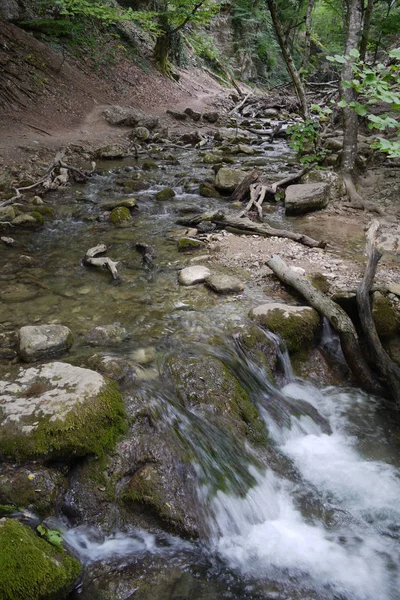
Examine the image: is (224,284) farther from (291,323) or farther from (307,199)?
(307,199)

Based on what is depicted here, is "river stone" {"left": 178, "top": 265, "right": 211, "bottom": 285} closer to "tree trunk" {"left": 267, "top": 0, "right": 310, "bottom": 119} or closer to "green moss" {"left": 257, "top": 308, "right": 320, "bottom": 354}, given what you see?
"green moss" {"left": 257, "top": 308, "right": 320, "bottom": 354}

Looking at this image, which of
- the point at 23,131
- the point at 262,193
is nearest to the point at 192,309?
the point at 262,193

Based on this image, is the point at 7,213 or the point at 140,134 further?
the point at 140,134

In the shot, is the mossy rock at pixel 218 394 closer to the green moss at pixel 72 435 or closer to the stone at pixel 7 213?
the green moss at pixel 72 435

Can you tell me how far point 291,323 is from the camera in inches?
188

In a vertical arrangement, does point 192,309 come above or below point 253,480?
above

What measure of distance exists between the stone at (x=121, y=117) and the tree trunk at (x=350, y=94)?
9.32 metres

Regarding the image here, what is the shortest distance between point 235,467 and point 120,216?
587cm

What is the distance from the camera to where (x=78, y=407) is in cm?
307

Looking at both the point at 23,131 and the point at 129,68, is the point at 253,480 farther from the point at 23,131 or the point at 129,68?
the point at 129,68

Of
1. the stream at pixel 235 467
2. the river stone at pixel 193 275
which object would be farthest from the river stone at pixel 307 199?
the river stone at pixel 193 275

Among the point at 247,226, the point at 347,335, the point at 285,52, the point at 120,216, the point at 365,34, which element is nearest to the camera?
the point at 347,335

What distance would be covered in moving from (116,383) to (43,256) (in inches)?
147

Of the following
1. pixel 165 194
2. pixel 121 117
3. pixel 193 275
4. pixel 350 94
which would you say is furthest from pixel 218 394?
pixel 121 117
